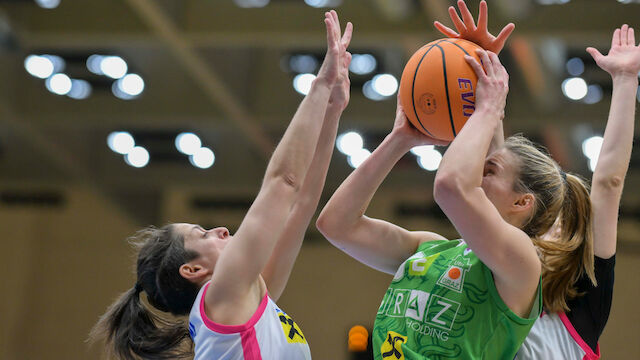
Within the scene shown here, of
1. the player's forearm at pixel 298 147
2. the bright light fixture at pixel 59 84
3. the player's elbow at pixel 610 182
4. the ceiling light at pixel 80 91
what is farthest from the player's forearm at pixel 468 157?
the ceiling light at pixel 80 91

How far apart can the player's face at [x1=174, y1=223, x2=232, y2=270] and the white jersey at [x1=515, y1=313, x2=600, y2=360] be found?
Result: 108cm

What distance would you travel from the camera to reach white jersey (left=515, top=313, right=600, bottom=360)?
2865 millimetres

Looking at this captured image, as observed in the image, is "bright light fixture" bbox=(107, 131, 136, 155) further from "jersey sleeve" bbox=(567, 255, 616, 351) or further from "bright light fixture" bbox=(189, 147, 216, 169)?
"jersey sleeve" bbox=(567, 255, 616, 351)

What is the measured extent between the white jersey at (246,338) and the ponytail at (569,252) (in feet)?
2.78

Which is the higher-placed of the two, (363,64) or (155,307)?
(363,64)

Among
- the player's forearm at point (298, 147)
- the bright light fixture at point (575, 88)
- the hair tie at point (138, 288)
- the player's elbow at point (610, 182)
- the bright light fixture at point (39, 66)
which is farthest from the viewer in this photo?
the bright light fixture at point (39, 66)

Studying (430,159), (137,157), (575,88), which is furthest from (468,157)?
(137,157)

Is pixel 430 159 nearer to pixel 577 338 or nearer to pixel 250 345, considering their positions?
pixel 577 338

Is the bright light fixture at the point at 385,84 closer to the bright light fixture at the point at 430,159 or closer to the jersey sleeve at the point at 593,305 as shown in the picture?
the bright light fixture at the point at 430,159

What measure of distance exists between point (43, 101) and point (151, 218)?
3.33 meters

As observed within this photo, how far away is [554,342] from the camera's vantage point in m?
2.89

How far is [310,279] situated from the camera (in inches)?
468

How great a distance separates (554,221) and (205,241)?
1.21 meters

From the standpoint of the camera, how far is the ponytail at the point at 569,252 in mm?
2873
